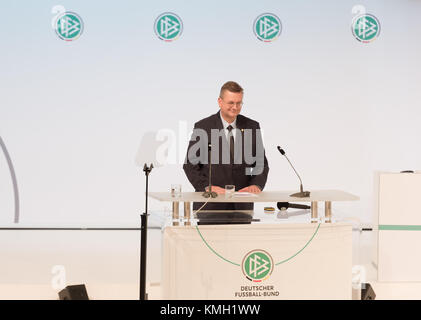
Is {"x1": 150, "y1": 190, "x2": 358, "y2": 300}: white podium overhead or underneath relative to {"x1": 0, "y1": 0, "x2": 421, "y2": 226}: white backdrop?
underneath

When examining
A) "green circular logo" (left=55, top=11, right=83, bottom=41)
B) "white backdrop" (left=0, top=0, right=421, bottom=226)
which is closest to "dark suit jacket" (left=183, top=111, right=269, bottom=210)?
"white backdrop" (left=0, top=0, right=421, bottom=226)

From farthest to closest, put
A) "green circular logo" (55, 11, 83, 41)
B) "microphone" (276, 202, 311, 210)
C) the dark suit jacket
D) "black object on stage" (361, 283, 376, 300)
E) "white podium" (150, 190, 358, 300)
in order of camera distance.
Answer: "green circular logo" (55, 11, 83, 41) < the dark suit jacket < "black object on stage" (361, 283, 376, 300) < "microphone" (276, 202, 311, 210) < "white podium" (150, 190, 358, 300)

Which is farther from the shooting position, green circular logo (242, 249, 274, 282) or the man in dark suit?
the man in dark suit

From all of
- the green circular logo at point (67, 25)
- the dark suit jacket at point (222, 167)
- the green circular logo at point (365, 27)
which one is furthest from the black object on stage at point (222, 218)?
the green circular logo at point (365, 27)

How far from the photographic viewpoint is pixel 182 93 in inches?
177

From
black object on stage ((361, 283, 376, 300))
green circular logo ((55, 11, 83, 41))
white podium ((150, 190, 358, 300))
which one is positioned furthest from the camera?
green circular logo ((55, 11, 83, 41))

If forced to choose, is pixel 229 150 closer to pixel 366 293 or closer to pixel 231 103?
pixel 231 103

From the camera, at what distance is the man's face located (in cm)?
317

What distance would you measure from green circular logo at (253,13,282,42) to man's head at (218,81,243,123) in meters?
1.54

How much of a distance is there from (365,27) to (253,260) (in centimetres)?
317

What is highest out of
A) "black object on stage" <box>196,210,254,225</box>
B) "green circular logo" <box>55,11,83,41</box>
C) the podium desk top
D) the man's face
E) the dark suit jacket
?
"green circular logo" <box>55,11,83,41</box>

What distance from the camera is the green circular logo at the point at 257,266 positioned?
7.91ft

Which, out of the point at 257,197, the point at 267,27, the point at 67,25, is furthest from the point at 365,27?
the point at 67,25

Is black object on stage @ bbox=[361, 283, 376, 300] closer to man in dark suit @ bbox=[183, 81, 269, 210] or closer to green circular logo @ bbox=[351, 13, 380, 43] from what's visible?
man in dark suit @ bbox=[183, 81, 269, 210]
